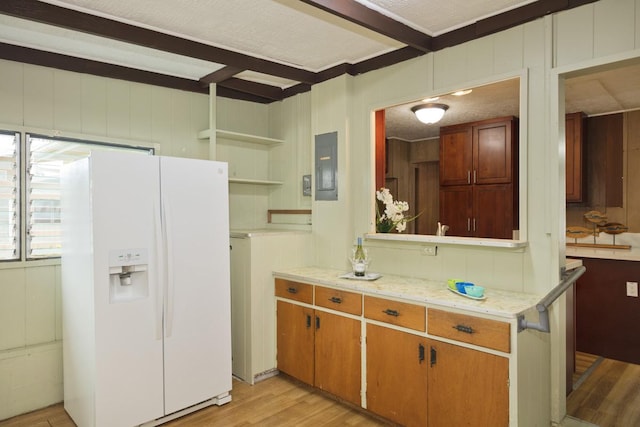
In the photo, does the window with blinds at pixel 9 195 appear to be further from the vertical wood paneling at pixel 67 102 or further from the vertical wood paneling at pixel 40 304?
the vertical wood paneling at pixel 67 102

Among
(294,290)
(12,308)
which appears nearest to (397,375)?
(294,290)

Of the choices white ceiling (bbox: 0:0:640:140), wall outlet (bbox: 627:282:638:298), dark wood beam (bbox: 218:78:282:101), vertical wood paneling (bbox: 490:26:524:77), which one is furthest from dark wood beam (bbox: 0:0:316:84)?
wall outlet (bbox: 627:282:638:298)

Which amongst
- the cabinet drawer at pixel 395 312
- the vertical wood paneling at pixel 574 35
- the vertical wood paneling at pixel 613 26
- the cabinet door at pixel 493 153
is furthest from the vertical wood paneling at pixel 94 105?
the cabinet door at pixel 493 153

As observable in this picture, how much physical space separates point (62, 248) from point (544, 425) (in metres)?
3.39

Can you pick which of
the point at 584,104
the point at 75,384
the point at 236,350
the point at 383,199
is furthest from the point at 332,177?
the point at 584,104

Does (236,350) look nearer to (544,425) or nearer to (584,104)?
(544,425)

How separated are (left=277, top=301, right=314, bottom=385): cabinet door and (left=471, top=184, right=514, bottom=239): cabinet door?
9.69 feet

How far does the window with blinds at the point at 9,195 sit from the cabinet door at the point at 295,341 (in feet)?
6.68

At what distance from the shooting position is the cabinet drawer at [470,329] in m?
2.09

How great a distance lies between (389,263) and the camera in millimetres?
3236

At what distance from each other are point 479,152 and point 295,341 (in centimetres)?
343

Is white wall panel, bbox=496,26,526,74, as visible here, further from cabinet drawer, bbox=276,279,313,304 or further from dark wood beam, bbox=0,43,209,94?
dark wood beam, bbox=0,43,209,94

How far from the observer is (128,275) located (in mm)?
2600

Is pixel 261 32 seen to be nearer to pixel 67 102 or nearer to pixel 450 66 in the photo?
pixel 450 66
